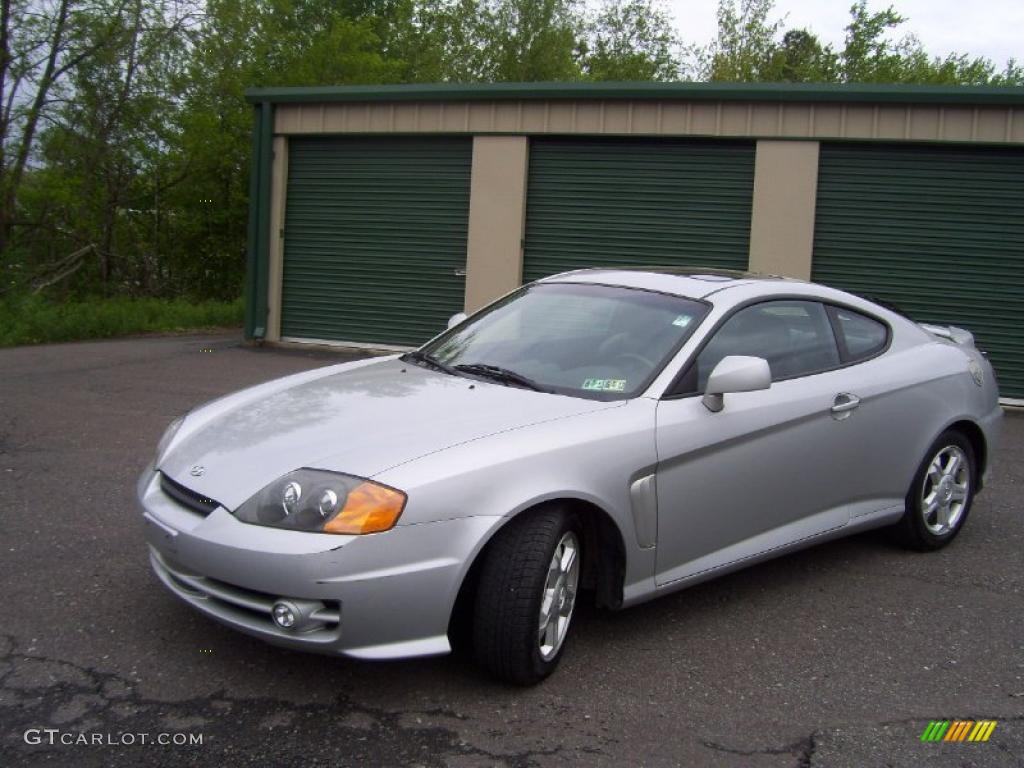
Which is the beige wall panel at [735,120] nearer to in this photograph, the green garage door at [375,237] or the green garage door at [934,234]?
the green garage door at [934,234]

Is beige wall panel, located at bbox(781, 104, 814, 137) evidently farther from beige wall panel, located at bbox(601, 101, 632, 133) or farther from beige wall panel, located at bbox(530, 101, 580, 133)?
beige wall panel, located at bbox(530, 101, 580, 133)

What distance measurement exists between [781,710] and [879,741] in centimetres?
33

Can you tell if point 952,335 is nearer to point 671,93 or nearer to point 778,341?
point 778,341

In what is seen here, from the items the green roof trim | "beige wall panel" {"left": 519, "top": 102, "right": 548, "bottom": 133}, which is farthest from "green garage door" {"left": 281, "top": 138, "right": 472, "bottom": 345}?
"beige wall panel" {"left": 519, "top": 102, "right": 548, "bottom": 133}

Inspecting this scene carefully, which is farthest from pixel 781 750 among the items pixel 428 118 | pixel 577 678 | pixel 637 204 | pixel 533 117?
pixel 428 118

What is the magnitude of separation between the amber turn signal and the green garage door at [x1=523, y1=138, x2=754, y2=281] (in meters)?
9.17

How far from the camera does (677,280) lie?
16.1ft

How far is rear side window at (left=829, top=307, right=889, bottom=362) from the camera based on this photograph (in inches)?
199

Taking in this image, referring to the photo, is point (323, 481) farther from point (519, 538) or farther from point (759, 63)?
point (759, 63)

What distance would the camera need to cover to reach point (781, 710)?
354cm

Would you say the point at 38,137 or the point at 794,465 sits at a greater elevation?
the point at 38,137

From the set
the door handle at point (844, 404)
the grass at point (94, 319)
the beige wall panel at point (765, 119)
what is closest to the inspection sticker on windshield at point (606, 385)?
the door handle at point (844, 404)

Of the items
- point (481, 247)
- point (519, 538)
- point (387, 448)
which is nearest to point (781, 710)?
point (519, 538)

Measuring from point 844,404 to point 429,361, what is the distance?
6.29ft
